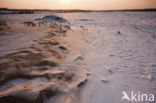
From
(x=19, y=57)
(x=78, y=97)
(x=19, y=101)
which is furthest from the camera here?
(x=19, y=57)

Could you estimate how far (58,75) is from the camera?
2.00 meters

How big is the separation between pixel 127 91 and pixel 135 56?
1.75 metres

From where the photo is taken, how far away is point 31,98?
1.41 m

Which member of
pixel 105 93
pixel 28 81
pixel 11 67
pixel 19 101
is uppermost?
pixel 11 67

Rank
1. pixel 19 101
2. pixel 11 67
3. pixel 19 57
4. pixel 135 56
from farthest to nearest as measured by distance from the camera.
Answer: pixel 135 56, pixel 19 57, pixel 11 67, pixel 19 101

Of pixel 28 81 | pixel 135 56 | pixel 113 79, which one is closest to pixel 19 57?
pixel 28 81

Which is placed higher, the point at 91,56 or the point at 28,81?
the point at 91,56

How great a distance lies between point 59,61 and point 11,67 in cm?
113

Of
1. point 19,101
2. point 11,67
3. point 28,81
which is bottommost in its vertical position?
point 19,101

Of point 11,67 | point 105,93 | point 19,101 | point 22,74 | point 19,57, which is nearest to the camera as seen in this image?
point 19,101

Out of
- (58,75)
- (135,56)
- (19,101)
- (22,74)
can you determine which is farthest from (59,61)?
(135,56)

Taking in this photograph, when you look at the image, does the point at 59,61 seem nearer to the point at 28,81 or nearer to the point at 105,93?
the point at 28,81

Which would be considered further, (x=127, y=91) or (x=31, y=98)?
(x=127, y=91)

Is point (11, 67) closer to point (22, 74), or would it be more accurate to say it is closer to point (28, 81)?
point (22, 74)
